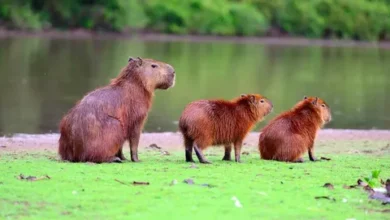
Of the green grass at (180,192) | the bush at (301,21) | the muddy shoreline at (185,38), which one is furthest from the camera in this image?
the bush at (301,21)

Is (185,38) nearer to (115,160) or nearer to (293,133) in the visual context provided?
(293,133)

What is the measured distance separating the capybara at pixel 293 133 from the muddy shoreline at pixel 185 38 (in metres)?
35.0

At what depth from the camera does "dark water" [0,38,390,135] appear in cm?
1811

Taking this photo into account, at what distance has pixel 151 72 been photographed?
377 inches

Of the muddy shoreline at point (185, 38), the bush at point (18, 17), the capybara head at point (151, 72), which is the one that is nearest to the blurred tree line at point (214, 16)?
the bush at point (18, 17)

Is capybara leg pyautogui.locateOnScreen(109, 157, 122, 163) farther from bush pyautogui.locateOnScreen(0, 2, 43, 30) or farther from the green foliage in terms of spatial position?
the green foliage

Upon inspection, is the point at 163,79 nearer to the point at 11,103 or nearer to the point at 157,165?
the point at 157,165

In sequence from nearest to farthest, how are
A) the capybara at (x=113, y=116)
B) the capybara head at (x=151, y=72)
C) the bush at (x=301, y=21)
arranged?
1. the capybara at (x=113, y=116)
2. the capybara head at (x=151, y=72)
3. the bush at (x=301, y=21)

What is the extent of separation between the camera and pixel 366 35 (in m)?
57.3

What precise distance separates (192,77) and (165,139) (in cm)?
1405

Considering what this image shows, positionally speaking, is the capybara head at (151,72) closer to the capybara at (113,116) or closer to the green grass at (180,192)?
the capybara at (113,116)

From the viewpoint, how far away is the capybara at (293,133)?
9.66 m

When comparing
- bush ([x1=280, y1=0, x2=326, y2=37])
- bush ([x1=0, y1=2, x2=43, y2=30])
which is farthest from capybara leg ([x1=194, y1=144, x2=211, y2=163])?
bush ([x1=280, y1=0, x2=326, y2=37])

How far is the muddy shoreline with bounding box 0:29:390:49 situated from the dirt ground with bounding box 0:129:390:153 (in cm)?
3066
